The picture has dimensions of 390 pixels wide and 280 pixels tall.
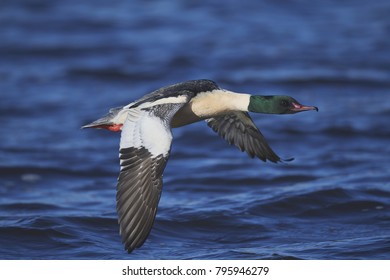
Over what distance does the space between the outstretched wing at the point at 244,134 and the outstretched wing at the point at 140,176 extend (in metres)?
1.80

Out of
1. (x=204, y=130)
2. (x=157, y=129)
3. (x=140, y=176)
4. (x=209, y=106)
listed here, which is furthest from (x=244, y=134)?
(x=204, y=130)

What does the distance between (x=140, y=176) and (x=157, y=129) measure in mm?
458

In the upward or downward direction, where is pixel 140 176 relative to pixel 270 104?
downward

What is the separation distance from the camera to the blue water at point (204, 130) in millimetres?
9305

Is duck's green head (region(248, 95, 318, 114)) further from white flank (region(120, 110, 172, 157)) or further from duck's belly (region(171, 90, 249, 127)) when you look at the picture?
white flank (region(120, 110, 172, 157))

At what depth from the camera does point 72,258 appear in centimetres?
851

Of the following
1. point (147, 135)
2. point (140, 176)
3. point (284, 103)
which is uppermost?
point (284, 103)

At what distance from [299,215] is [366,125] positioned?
4540 mm

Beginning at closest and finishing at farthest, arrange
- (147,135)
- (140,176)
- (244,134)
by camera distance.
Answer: (140,176) → (147,135) → (244,134)

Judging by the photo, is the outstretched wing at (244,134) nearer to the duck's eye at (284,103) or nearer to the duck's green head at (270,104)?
the duck's green head at (270,104)

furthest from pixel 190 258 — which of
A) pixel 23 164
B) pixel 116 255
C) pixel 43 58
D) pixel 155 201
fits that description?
pixel 43 58

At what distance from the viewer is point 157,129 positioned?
7629 mm

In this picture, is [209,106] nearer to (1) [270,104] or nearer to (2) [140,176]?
(1) [270,104]

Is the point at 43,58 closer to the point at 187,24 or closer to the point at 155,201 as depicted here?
the point at 187,24
